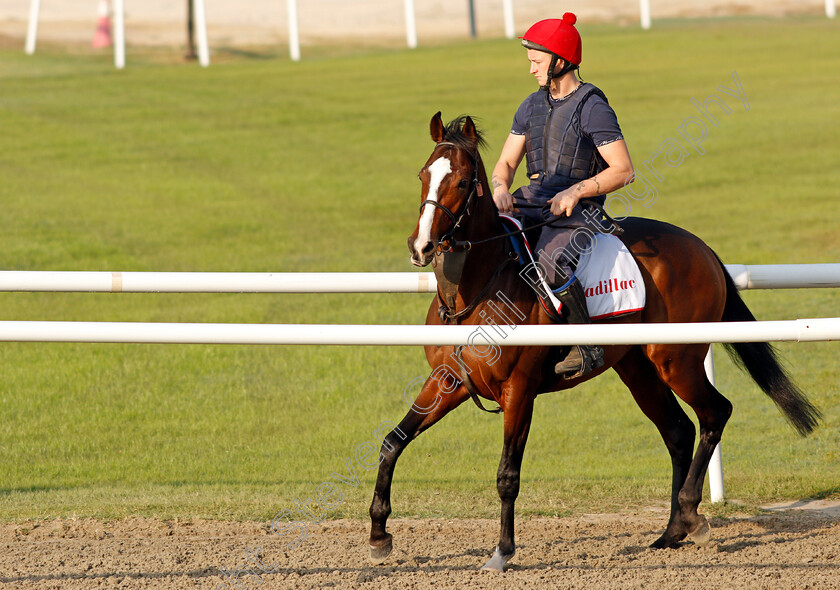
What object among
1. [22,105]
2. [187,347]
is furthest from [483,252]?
[22,105]

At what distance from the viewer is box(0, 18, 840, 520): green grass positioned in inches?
248

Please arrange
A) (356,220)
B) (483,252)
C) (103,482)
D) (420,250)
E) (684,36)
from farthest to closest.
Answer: (684,36) < (356,220) < (103,482) < (483,252) < (420,250)

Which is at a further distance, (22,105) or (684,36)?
(684,36)

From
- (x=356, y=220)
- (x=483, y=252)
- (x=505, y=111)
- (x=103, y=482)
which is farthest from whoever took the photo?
(x=505, y=111)

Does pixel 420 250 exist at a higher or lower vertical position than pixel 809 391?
higher

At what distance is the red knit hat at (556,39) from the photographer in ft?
14.6

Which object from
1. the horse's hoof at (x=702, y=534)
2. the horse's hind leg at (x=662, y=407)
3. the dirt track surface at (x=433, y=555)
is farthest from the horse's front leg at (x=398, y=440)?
the horse's hoof at (x=702, y=534)

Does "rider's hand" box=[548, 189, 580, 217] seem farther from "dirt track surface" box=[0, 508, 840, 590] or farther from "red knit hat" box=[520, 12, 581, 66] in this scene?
"dirt track surface" box=[0, 508, 840, 590]

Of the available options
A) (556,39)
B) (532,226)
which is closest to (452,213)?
(532,226)

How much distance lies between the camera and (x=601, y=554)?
181 inches

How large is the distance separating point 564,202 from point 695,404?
1354 mm

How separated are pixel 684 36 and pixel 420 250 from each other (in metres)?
28.3

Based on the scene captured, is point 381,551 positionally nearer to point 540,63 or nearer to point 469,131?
point 469,131

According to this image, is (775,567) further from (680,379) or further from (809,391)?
(809,391)
